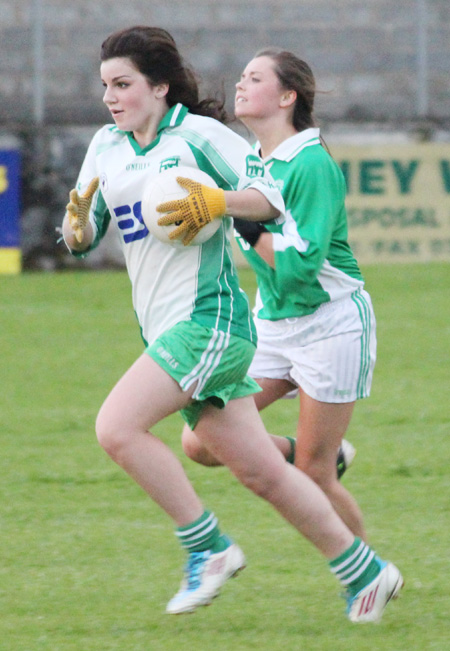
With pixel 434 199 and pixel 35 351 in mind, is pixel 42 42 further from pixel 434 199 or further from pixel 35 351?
pixel 35 351

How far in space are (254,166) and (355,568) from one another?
4.19ft

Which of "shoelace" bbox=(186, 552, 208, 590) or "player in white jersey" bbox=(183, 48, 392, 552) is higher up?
"player in white jersey" bbox=(183, 48, 392, 552)

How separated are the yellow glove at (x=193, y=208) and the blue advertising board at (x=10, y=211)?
10.3 meters

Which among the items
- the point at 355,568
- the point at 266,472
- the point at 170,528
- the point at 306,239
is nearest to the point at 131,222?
the point at 306,239

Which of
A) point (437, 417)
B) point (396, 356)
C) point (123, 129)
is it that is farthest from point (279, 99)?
point (396, 356)

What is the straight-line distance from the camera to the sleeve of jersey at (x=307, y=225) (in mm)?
4043

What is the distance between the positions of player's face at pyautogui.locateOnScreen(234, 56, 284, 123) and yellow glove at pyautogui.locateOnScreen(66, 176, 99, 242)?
889 millimetres

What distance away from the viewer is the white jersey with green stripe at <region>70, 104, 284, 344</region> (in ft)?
12.4

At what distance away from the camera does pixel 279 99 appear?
14.9ft

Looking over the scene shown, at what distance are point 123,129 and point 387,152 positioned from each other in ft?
35.9

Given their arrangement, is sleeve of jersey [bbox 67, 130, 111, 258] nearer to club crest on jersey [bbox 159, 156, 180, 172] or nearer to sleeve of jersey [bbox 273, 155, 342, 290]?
club crest on jersey [bbox 159, 156, 180, 172]

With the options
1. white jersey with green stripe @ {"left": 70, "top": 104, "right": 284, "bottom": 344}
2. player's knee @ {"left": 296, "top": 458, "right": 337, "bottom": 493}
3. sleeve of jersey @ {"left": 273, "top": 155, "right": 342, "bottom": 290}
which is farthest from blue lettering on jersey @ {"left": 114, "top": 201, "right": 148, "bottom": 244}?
player's knee @ {"left": 296, "top": 458, "right": 337, "bottom": 493}

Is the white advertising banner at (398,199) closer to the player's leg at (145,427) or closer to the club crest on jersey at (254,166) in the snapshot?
the club crest on jersey at (254,166)

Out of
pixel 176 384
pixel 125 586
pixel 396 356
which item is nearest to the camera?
pixel 176 384
